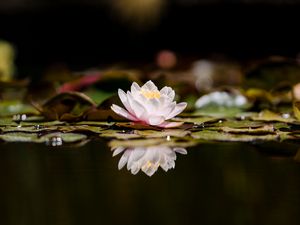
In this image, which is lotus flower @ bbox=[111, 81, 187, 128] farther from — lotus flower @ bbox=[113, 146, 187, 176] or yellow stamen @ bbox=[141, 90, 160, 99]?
lotus flower @ bbox=[113, 146, 187, 176]

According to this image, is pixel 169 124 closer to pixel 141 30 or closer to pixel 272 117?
pixel 272 117

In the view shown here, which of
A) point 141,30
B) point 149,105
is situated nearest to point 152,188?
point 149,105

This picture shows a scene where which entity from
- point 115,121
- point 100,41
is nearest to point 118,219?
point 115,121

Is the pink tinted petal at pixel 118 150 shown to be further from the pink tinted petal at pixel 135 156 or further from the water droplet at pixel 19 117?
the water droplet at pixel 19 117

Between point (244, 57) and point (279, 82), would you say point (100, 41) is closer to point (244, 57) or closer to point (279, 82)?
point (244, 57)

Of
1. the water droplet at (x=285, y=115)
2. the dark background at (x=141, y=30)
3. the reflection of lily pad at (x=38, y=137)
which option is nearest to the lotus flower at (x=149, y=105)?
the reflection of lily pad at (x=38, y=137)

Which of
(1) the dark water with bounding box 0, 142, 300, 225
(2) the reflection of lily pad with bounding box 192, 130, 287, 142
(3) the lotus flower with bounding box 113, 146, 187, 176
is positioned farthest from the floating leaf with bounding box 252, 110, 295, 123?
(3) the lotus flower with bounding box 113, 146, 187, 176
